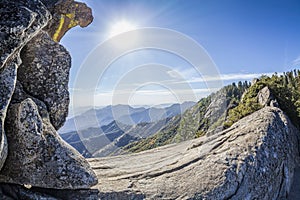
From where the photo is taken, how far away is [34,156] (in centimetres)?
689

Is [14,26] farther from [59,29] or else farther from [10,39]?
[59,29]

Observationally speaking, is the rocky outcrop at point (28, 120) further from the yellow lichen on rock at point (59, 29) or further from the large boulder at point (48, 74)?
the yellow lichen on rock at point (59, 29)

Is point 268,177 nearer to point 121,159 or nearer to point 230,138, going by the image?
point 230,138

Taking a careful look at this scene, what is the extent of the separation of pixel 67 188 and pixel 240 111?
12374 millimetres

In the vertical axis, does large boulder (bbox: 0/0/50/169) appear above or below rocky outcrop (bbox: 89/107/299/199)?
above

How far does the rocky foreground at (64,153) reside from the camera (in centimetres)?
677

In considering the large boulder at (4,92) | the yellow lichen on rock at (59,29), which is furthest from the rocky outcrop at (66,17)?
the large boulder at (4,92)

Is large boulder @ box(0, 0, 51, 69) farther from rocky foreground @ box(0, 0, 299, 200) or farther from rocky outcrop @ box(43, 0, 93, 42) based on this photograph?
rocky outcrop @ box(43, 0, 93, 42)

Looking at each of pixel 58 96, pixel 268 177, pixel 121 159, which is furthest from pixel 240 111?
pixel 58 96

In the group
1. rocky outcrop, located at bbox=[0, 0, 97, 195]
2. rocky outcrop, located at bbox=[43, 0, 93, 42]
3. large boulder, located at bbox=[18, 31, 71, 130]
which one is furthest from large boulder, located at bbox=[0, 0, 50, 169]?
rocky outcrop, located at bbox=[43, 0, 93, 42]

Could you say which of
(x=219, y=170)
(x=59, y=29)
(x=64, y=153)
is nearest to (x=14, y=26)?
(x=64, y=153)

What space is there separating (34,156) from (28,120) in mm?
964

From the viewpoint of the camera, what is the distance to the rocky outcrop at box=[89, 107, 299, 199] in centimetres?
786

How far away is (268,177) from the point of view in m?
9.36
